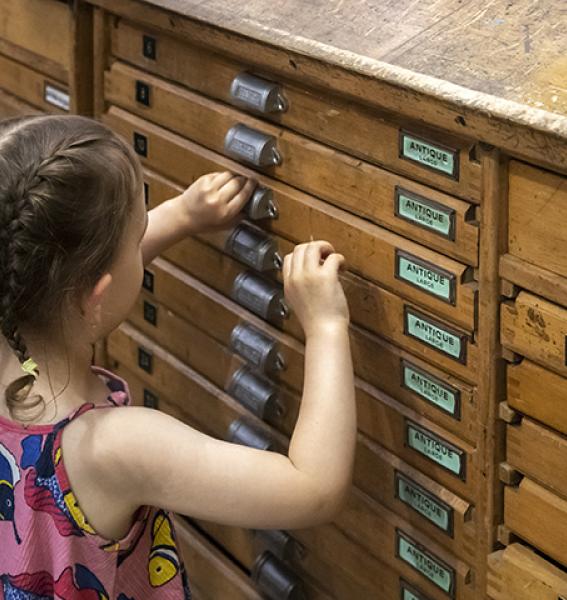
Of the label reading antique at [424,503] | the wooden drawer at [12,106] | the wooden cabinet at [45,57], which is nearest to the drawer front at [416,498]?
the label reading antique at [424,503]

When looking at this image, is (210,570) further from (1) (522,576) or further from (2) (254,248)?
(1) (522,576)

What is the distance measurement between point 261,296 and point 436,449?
423 mm

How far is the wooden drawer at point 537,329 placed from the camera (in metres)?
1.68

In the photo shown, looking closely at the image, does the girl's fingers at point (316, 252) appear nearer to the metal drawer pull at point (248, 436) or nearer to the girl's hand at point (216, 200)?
the girl's hand at point (216, 200)

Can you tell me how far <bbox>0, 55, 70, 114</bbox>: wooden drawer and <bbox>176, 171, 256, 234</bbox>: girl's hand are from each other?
62 cm

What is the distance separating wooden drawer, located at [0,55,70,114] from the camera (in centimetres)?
279

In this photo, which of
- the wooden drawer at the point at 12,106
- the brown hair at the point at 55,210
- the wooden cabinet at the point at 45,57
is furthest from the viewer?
the wooden drawer at the point at 12,106

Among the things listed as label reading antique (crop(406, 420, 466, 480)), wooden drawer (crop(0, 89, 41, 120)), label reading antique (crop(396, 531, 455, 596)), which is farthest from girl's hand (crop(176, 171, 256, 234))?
wooden drawer (crop(0, 89, 41, 120))

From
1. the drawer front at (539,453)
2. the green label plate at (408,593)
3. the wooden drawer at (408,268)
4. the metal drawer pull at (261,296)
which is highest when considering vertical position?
the wooden drawer at (408,268)

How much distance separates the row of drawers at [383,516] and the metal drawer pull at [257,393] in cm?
5

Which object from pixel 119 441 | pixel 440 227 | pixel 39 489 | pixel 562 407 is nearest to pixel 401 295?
pixel 440 227

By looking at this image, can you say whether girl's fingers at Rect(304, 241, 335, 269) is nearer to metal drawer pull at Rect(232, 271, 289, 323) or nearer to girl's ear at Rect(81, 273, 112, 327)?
metal drawer pull at Rect(232, 271, 289, 323)

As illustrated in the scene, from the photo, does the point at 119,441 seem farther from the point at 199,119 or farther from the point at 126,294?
the point at 199,119

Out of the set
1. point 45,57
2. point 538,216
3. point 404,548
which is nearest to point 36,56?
point 45,57
